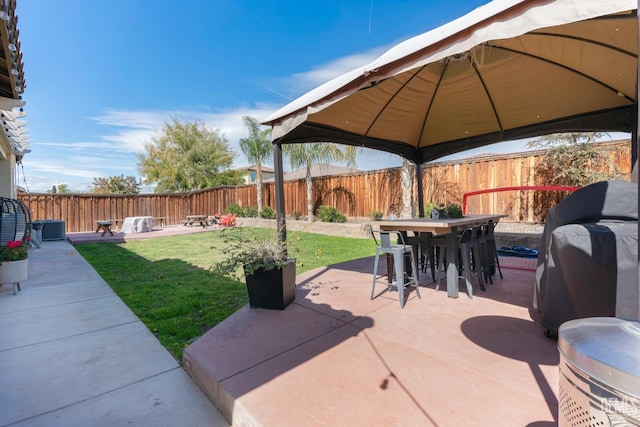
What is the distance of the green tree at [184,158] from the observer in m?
20.4

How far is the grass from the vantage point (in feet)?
10.1

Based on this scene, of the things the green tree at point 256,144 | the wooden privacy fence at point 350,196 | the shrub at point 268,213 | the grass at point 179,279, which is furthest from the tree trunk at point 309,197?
the grass at point 179,279

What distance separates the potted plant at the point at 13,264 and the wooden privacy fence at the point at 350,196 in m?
8.68

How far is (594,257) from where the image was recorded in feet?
6.25

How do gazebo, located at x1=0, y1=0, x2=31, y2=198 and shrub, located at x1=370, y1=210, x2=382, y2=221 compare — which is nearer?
gazebo, located at x1=0, y1=0, x2=31, y2=198

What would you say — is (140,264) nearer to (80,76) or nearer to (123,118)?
(80,76)

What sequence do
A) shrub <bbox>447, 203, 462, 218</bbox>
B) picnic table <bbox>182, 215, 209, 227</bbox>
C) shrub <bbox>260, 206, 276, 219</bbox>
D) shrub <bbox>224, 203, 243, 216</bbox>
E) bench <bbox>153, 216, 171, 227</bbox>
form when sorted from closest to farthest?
1. shrub <bbox>447, 203, 462, 218</bbox>
2. shrub <bbox>260, 206, 276, 219</bbox>
3. picnic table <bbox>182, 215, 209, 227</bbox>
4. shrub <bbox>224, 203, 243, 216</bbox>
5. bench <bbox>153, 216, 171, 227</bbox>

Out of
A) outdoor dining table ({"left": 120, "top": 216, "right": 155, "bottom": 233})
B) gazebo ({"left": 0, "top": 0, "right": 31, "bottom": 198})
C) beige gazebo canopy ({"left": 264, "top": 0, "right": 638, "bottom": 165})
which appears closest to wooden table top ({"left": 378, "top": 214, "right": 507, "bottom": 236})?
beige gazebo canopy ({"left": 264, "top": 0, "right": 638, "bottom": 165})

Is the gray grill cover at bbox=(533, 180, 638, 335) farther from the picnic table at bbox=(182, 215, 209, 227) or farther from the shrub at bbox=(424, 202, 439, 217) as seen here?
the picnic table at bbox=(182, 215, 209, 227)

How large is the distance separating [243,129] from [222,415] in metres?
13.2

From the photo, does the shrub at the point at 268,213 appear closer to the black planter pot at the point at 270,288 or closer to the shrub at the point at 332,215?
the shrub at the point at 332,215

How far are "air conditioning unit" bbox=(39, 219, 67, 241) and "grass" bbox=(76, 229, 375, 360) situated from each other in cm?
229

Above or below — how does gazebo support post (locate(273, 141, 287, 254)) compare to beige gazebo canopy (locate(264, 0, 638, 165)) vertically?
below

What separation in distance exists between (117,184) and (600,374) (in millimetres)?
27064
